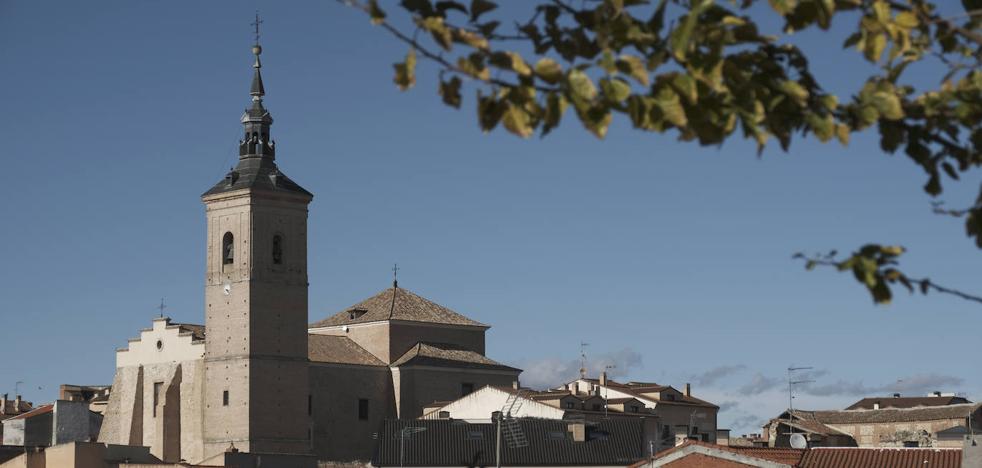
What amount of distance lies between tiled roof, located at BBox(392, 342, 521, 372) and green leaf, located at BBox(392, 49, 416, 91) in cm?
6120

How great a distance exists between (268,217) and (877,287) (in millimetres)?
57889

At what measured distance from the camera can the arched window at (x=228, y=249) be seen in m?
63.3

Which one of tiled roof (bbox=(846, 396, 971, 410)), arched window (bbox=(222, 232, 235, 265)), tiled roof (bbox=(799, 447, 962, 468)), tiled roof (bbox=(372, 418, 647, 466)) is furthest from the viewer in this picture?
tiled roof (bbox=(846, 396, 971, 410))

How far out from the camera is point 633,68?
6.21 metres

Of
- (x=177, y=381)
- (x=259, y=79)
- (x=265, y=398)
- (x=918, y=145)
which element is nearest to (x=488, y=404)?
(x=265, y=398)

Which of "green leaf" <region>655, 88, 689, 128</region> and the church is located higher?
the church

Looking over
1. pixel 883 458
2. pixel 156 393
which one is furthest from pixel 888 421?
pixel 883 458

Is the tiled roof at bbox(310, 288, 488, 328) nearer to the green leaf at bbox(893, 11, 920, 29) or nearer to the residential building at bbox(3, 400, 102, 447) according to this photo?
the residential building at bbox(3, 400, 102, 447)

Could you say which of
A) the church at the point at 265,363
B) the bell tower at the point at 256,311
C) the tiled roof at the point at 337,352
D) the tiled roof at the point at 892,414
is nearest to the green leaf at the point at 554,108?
the church at the point at 265,363

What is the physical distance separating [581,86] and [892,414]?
67489 mm

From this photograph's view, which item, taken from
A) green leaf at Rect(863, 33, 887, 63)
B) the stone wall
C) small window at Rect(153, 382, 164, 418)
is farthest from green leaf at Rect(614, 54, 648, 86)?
small window at Rect(153, 382, 164, 418)

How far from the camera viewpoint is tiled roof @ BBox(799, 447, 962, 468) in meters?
35.2

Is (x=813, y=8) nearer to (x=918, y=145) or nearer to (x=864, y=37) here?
(x=864, y=37)

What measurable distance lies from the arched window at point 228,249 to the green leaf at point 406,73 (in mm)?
57339
